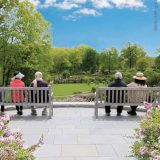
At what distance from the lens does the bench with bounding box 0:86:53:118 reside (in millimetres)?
9375

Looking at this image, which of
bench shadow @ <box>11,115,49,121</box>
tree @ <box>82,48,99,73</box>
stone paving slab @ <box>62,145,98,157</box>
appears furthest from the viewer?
tree @ <box>82,48,99,73</box>

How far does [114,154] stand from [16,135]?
229 centimetres

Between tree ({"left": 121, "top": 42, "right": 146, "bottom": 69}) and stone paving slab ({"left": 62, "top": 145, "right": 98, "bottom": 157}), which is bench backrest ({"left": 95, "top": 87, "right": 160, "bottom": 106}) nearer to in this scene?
stone paving slab ({"left": 62, "top": 145, "right": 98, "bottom": 157})

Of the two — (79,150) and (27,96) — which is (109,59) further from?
(79,150)

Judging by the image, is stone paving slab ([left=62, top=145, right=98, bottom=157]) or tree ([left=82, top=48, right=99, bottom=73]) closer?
stone paving slab ([left=62, top=145, right=98, bottom=157])

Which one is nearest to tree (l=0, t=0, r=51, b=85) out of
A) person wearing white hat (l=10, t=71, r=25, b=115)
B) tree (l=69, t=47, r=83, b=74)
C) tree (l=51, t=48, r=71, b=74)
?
person wearing white hat (l=10, t=71, r=25, b=115)

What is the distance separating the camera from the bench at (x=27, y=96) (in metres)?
9.38

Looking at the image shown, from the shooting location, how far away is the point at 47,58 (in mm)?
35344

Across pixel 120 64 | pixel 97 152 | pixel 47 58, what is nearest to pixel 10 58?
pixel 47 58

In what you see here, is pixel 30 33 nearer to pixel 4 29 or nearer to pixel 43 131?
pixel 4 29

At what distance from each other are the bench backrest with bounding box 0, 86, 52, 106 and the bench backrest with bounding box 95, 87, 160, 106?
4.64ft

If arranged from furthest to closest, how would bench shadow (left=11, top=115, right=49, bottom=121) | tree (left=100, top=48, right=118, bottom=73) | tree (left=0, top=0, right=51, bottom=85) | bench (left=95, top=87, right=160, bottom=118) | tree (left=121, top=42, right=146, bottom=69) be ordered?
tree (left=100, top=48, right=118, bottom=73), tree (left=121, top=42, right=146, bottom=69), tree (left=0, top=0, right=51, bottom=85), bench (left=95, top=87, right=160, bottom=118), bench shadow (left=11, top=115, right=49, bottom=121)

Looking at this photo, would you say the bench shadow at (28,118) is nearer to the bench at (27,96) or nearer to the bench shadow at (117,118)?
the bench at (27,96)

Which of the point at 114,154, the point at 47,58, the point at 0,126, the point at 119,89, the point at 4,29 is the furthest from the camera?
the point at 47,58
